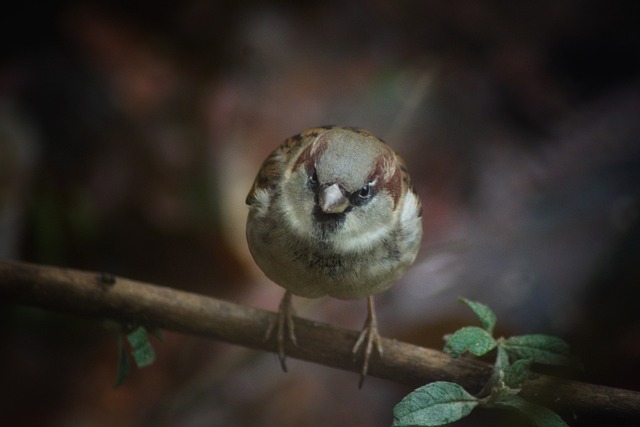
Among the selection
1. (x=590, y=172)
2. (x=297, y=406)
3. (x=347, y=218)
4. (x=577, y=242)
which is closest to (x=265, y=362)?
(x=297, y=406)

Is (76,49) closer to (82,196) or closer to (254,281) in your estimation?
(82,196)

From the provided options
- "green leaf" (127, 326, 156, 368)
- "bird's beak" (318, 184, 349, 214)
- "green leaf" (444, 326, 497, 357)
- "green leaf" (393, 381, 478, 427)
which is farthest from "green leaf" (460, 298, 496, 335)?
"green leaf" (127, 326, 156, 368)

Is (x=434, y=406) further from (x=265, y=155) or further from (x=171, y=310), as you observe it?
(x=265, y=155)

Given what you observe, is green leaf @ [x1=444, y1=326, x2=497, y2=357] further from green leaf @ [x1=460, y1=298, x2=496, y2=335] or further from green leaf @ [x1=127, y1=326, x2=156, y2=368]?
green leaf @ [x1=127, y1=326, x2=156, y2=368]

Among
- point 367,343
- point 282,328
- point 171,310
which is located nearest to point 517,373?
point 367,343

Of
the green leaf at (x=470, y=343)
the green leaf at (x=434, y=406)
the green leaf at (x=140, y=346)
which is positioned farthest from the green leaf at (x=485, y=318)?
the green leaf at (x=140, y=346)

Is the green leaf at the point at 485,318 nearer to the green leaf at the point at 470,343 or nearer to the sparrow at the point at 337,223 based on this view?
the green leaf at the point at 470,343
